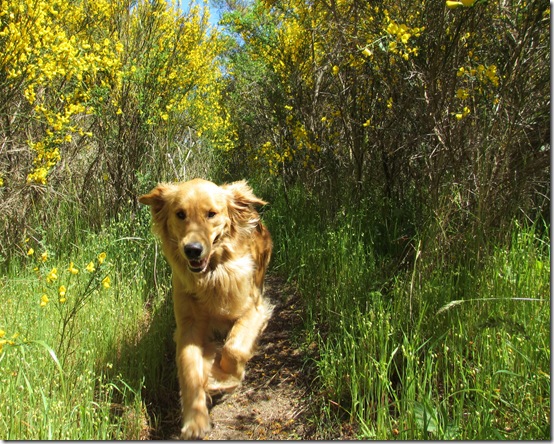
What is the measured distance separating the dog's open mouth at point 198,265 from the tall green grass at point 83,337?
51 centimetres

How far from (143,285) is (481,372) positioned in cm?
269

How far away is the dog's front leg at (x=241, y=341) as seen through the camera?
9.89 feet

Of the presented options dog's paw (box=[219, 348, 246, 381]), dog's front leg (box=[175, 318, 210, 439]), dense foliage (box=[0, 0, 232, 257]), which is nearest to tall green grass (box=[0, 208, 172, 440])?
dog's front leg (box=[175, 318, 210, 439])

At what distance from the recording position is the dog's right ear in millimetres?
3381

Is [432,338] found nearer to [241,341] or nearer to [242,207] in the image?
[241,341]

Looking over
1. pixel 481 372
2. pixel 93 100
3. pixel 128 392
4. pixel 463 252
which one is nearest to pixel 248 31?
pixel 93 100

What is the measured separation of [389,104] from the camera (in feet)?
11.5

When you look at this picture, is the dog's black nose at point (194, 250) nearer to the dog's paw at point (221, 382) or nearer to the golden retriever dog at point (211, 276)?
the golden retriever dog at point (211, 276)

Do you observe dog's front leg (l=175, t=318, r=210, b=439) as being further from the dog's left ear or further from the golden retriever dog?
the dog's left ear

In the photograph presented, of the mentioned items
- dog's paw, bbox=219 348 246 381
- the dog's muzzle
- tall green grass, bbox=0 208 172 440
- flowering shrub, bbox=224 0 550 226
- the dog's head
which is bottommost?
dog's paw, bbox=219 348 246 381

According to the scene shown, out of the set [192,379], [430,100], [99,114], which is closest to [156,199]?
[192,379]

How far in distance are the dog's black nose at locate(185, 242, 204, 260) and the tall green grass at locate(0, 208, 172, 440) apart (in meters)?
0.48

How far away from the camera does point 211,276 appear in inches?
129

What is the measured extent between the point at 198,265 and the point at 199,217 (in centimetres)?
33
